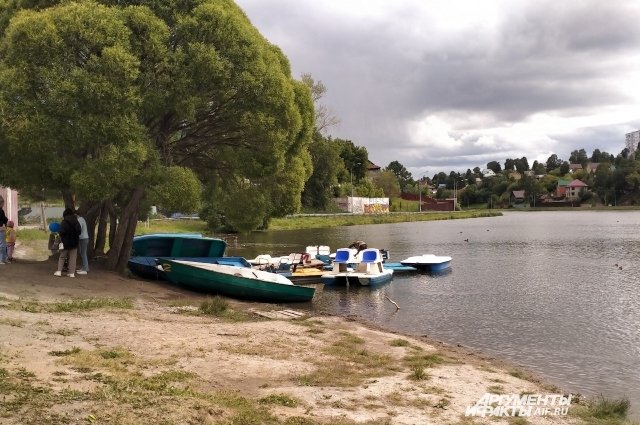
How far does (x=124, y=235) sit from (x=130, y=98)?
668 cm

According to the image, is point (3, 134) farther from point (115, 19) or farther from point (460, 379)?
point (460, 379)

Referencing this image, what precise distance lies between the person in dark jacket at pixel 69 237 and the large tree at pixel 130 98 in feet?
2.67

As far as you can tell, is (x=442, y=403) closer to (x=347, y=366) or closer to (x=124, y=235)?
(x=347, y=366)

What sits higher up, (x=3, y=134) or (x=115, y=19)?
(x=115, y=19)

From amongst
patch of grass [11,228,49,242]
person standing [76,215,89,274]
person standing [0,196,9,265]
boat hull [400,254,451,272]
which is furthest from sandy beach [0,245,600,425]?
boat hull [400,254,451,272]

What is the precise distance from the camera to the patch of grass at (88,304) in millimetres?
13423

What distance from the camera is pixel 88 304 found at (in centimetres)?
1427

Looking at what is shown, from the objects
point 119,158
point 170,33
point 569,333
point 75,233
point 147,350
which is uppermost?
point 170,33

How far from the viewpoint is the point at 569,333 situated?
56.9ft

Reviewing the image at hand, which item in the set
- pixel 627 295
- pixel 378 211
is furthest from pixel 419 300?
pixel 378 211

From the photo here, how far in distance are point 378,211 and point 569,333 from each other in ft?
321

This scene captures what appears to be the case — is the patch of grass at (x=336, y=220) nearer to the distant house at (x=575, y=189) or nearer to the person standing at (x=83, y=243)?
the person standing at (x=83, y=243)

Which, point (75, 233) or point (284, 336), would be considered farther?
point (75, 233)

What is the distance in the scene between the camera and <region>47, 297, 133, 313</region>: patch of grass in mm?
13423
